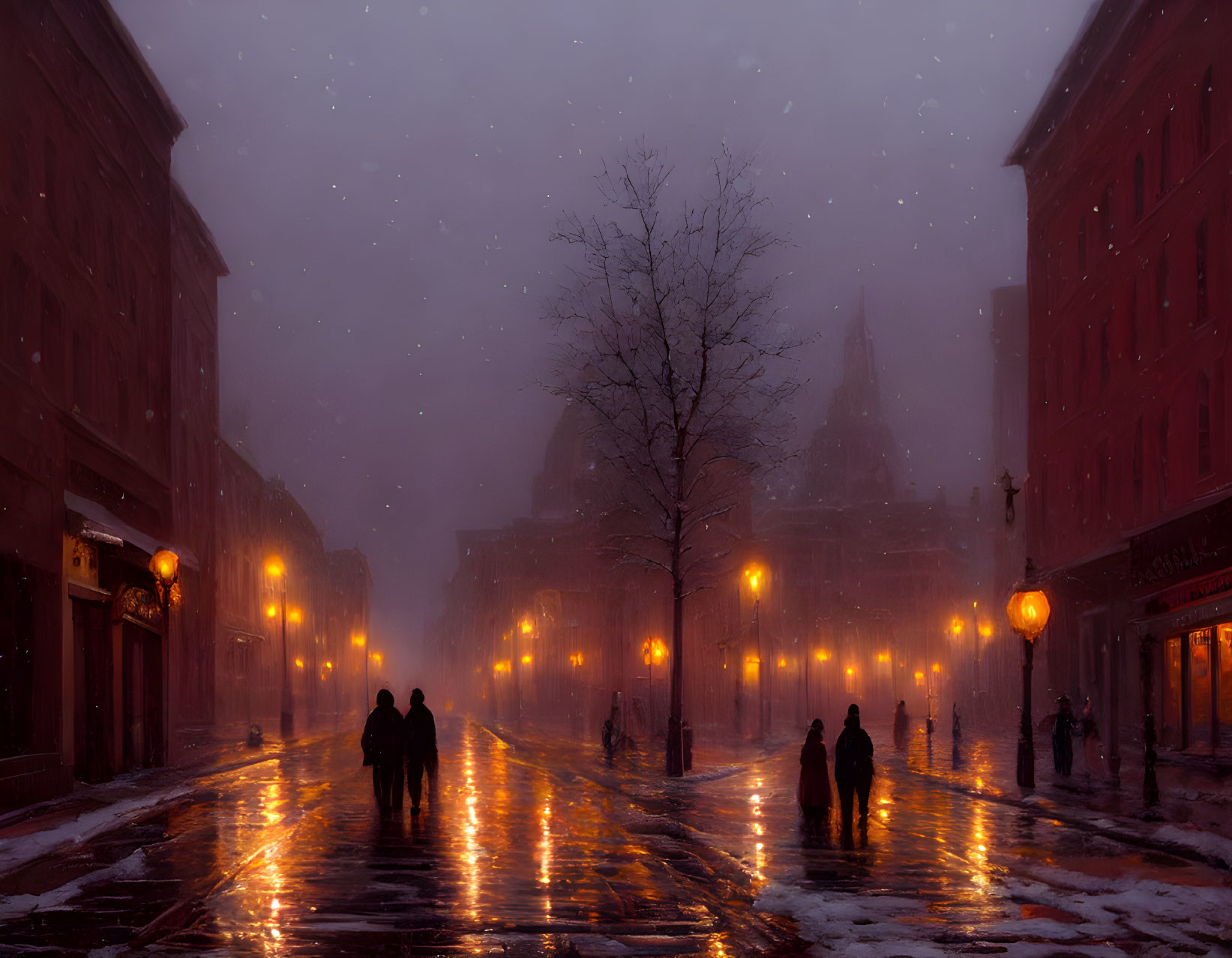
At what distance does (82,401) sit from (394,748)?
11.9m

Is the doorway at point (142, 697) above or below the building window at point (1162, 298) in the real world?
below

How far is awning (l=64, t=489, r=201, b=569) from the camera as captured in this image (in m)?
25.1

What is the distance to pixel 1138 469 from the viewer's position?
115 feet

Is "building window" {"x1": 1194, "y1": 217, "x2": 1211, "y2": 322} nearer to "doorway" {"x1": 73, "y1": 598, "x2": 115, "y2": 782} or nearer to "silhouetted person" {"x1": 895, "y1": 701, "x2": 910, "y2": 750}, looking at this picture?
"silhouetted person" {"x1": 895, "y1": 701, "x2": 910, "y2": 750}

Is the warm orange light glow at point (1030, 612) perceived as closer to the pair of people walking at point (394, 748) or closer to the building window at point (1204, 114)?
the building window at point (1204, 114)

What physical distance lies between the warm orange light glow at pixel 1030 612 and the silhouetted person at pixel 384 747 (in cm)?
1244

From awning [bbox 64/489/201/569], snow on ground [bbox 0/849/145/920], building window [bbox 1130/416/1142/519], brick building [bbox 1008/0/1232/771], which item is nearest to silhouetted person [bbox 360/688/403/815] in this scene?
snow on ground [bbox 0/849/145/920]

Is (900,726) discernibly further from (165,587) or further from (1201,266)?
(165,587)

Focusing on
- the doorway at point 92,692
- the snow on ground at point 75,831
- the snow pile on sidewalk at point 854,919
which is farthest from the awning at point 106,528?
the snow pile on sidewalk at point 854,919

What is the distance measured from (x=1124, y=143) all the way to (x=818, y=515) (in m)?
86.5

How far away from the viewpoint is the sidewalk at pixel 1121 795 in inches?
688

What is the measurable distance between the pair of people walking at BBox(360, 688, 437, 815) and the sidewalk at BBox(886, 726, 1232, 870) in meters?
9.93

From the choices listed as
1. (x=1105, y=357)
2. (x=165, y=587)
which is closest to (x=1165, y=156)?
(x=1105, y=357)

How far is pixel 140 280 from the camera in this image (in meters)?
33.0
